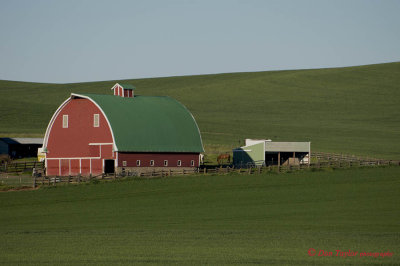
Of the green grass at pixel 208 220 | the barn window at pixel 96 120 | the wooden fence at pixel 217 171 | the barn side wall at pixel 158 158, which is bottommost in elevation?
the green grass at pixel 208 220

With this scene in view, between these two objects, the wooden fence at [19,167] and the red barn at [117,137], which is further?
the wooden fence at [19,167]

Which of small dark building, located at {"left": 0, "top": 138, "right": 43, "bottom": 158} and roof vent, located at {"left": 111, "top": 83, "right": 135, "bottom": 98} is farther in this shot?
small dark building, located at {"left": 0, "top": 138, "right": 43, "bottom": 158}

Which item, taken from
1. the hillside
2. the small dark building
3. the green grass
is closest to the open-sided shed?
the hillside

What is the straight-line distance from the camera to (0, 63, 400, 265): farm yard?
2370 centimetres

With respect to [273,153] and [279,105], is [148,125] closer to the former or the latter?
[273,153]

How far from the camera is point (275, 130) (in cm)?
8875

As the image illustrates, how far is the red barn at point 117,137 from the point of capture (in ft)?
186

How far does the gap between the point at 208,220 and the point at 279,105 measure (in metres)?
77.5

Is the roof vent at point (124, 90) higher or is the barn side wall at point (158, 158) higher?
the roof vent at point (124, 90)

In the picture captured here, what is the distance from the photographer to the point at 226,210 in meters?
36.8

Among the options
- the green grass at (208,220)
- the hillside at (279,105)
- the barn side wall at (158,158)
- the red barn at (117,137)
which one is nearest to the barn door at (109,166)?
the red barn at (117,137)

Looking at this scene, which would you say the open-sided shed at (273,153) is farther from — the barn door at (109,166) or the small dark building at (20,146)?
the small dark building at (20,146)

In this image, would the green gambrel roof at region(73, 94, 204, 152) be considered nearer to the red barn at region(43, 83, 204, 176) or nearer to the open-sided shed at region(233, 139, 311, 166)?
the red barn at region(43, 83, 204, 176)

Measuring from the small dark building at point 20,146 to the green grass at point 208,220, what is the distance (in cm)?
2792
